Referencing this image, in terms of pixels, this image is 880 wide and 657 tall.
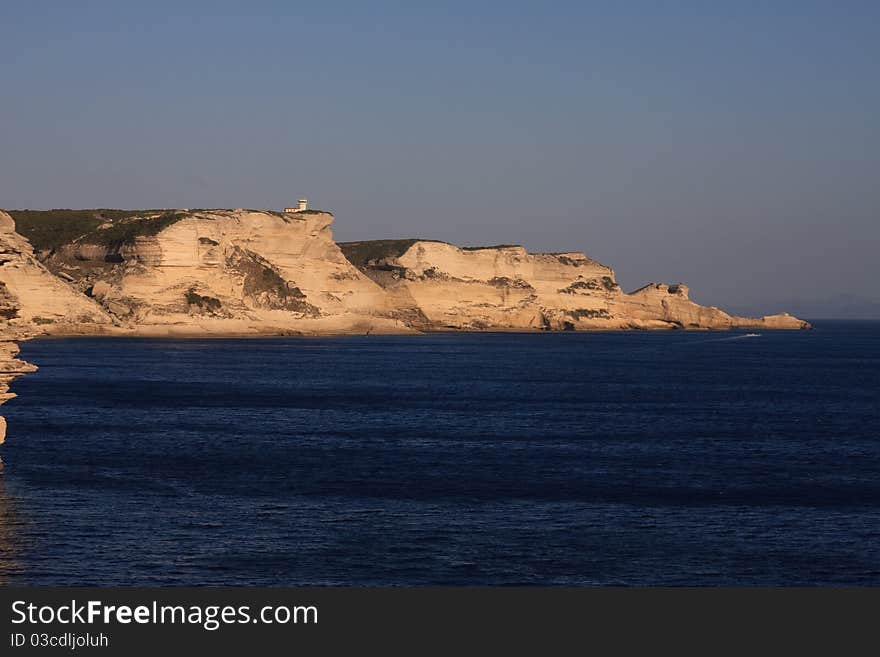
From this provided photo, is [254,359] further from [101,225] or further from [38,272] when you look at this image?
[101,225]

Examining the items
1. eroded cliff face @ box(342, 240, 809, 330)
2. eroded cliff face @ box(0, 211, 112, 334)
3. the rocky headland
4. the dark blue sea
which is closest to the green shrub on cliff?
the rocky headland

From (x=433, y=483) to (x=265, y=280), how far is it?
3956 inches

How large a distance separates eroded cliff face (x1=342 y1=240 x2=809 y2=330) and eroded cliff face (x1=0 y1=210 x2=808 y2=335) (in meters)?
0.19

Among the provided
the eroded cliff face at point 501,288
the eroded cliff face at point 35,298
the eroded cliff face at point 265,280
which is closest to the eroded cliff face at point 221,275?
the eroded cliff face at point 265,280

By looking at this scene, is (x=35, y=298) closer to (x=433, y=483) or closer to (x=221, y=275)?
(x=221, y=275)

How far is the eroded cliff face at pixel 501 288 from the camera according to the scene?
159 metres

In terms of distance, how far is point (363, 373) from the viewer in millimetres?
77688

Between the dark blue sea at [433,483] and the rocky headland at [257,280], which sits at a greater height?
the rocky headland at [257,280]

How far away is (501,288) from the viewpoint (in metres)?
167

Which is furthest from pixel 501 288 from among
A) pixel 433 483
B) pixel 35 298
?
pixel 433 483

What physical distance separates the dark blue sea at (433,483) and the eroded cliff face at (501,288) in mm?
88707

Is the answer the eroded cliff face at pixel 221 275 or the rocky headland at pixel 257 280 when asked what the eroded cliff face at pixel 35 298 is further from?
the eroded cliff face at pixel 221 275

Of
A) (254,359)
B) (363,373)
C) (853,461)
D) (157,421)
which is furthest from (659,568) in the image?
(254,359)

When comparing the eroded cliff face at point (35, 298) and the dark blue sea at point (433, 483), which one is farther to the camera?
the eroded cliff face at point (35, 298)
